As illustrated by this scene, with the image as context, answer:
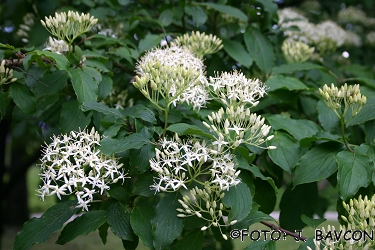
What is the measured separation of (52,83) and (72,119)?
0.18 metres

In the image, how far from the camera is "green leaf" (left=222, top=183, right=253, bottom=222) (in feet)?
4.76

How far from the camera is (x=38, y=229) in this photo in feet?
5.12

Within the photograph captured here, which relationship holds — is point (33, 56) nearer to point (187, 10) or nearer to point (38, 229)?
point (38, 229)

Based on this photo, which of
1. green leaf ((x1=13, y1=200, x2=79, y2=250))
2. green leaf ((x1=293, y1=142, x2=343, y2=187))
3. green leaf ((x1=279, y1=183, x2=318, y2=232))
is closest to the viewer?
green leaf ((x1=13, y1=200, x2=79, y2=250))

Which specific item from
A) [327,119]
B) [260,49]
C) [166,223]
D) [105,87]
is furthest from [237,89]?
[260,49]

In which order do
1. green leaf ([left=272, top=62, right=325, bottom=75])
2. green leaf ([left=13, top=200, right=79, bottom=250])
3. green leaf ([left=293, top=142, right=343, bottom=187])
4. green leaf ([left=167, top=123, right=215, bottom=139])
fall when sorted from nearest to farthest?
green leaf ([left=167, top=123, right=215, bottom=139]) → green leaf ([left=13, top=200, right=79, bottom=250]) → green leaf ([left=293, top=142, right=343, bottom=187]) → green leaf ([left=272, top=62, right=325, bottom=75])

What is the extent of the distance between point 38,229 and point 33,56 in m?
0.67

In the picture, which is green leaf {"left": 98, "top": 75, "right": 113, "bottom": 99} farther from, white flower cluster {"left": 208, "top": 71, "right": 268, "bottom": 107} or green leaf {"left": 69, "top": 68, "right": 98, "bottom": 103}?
white flower cluster {"left": 208, "top": 71, "right": 268, "bottom": 107}

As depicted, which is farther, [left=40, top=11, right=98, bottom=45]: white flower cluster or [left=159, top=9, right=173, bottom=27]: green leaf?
[left=159, top=9, right=173, bottom=27]: green leaf

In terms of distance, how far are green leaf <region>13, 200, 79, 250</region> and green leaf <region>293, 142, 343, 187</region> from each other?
2.81ft

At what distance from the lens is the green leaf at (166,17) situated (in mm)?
2644

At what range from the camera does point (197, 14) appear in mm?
2619

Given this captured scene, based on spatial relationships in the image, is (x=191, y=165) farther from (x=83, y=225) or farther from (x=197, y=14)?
(x=197, y=14)

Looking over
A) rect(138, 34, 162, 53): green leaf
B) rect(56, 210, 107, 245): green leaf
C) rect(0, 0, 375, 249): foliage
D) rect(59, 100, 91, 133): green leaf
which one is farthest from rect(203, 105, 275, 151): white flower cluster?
rect(138, 34, 162, 53): green leaf
